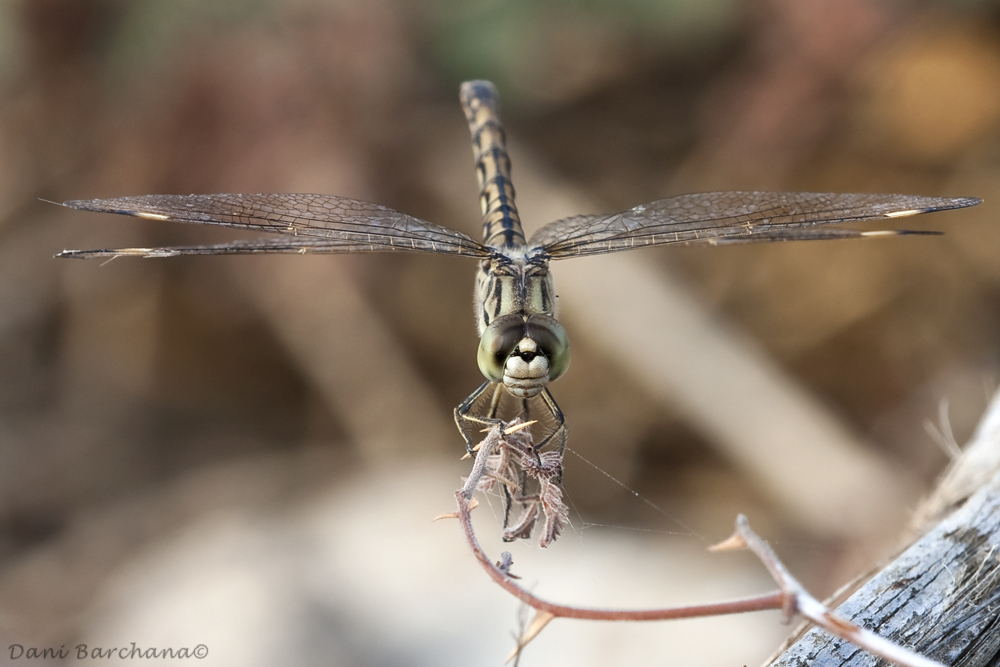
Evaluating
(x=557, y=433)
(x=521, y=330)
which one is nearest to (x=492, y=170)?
(x=521, y=330)

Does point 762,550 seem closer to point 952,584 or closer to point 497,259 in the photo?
point 952,584

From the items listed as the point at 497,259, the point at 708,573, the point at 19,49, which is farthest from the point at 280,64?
the point at 708,573

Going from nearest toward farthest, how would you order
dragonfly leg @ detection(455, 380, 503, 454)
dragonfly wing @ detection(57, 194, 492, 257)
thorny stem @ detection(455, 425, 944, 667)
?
thorny stem @ detection(455, 425, 944, 667) < dragonfly leg @ detection(455, 380, 503, 454) < dragonfly wing @ detection(57, 194, 492, 257)

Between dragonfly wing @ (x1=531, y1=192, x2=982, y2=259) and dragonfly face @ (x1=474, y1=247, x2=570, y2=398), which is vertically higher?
dragonfly wing @ (x1=531, y1=192, x2=982, y2=259)

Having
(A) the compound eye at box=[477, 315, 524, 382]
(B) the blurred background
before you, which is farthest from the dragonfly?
(B) the blurred background

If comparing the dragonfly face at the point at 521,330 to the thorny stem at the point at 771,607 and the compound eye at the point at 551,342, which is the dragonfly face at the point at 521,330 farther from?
the thorny stem at the point at 771,607

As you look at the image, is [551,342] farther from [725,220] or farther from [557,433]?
[725,220]

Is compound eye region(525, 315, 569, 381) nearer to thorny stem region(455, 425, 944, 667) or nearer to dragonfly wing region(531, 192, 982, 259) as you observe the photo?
dragonfly wing region(531, 192, 982, 259)

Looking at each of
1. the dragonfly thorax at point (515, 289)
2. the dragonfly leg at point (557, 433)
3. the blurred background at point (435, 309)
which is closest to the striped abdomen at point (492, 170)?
the dragonfly thorax at point (515, 289)
